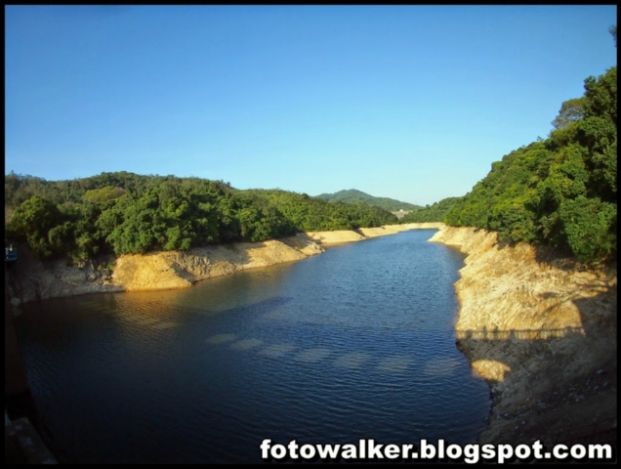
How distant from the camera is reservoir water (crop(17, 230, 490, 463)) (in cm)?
1499

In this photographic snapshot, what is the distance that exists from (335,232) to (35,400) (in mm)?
92404

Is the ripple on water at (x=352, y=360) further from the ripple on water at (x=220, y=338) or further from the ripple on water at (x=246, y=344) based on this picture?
the ripple on water at (x=220, y=338)

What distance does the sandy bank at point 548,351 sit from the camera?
1237cm

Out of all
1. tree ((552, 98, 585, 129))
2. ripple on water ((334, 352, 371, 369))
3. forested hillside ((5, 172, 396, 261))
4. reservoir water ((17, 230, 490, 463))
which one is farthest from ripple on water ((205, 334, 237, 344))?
tree ((552, 98, 585, 129))

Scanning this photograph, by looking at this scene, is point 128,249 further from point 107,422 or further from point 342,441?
point 342,441

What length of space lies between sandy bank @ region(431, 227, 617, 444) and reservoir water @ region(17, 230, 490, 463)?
3.47 ft

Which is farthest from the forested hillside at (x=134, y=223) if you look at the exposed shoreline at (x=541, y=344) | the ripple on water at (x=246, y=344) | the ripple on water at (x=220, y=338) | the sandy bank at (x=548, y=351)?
the sandy bank at (x=548, y=351)

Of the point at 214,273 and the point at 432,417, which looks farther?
the point at 214,273

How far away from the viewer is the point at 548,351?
1681 cm

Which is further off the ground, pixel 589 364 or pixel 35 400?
pixel 589 364

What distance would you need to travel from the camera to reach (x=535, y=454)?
11375 mm

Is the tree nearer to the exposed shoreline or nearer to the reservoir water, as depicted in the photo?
the exposed shoreline

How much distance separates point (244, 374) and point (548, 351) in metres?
12.7

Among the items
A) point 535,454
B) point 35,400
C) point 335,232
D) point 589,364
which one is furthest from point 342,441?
point 335,232
